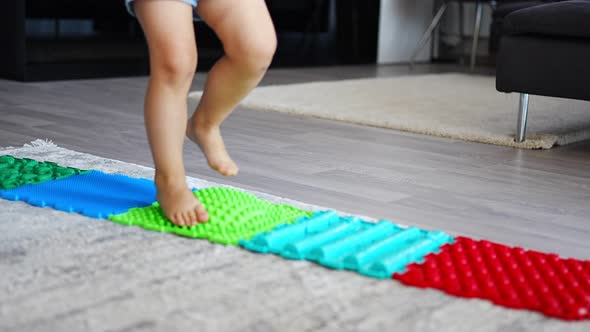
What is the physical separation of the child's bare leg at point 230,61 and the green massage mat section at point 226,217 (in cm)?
6

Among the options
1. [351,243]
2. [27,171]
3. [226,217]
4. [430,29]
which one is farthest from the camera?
[430,29]

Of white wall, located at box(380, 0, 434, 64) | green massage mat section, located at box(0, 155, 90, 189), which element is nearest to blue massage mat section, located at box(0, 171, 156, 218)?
green massage mat section, located at box(0, 155, 90, 189)

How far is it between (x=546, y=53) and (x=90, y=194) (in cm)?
145

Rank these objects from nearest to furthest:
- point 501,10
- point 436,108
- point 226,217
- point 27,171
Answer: point 226,217 → point 27,171 → point 436,108 → point 501,10

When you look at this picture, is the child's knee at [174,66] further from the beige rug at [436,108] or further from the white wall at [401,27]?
the white wall at [401,27]

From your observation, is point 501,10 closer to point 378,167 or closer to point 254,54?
→ point 378,167

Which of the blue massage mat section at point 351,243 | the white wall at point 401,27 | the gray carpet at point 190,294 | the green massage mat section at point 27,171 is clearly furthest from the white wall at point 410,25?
the gray carpet at point 190,294

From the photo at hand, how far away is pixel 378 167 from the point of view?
6.74 feet

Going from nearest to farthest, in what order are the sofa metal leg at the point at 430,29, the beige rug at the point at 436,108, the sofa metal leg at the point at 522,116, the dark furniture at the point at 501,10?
the sofa metal leg at the point at 522,116 < the beige rug at the point at 436,108 < the dark furniture at the point at 501,10 < the sofa metal leg at the point at 430,29

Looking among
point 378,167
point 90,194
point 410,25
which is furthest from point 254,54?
point 410,25

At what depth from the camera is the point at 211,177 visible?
182cm

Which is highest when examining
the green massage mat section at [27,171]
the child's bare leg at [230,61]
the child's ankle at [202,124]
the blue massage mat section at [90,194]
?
the child's bare leg at [230,61]

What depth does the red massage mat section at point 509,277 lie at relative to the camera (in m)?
1.07

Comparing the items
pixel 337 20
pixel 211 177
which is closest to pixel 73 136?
pixel 211 177
